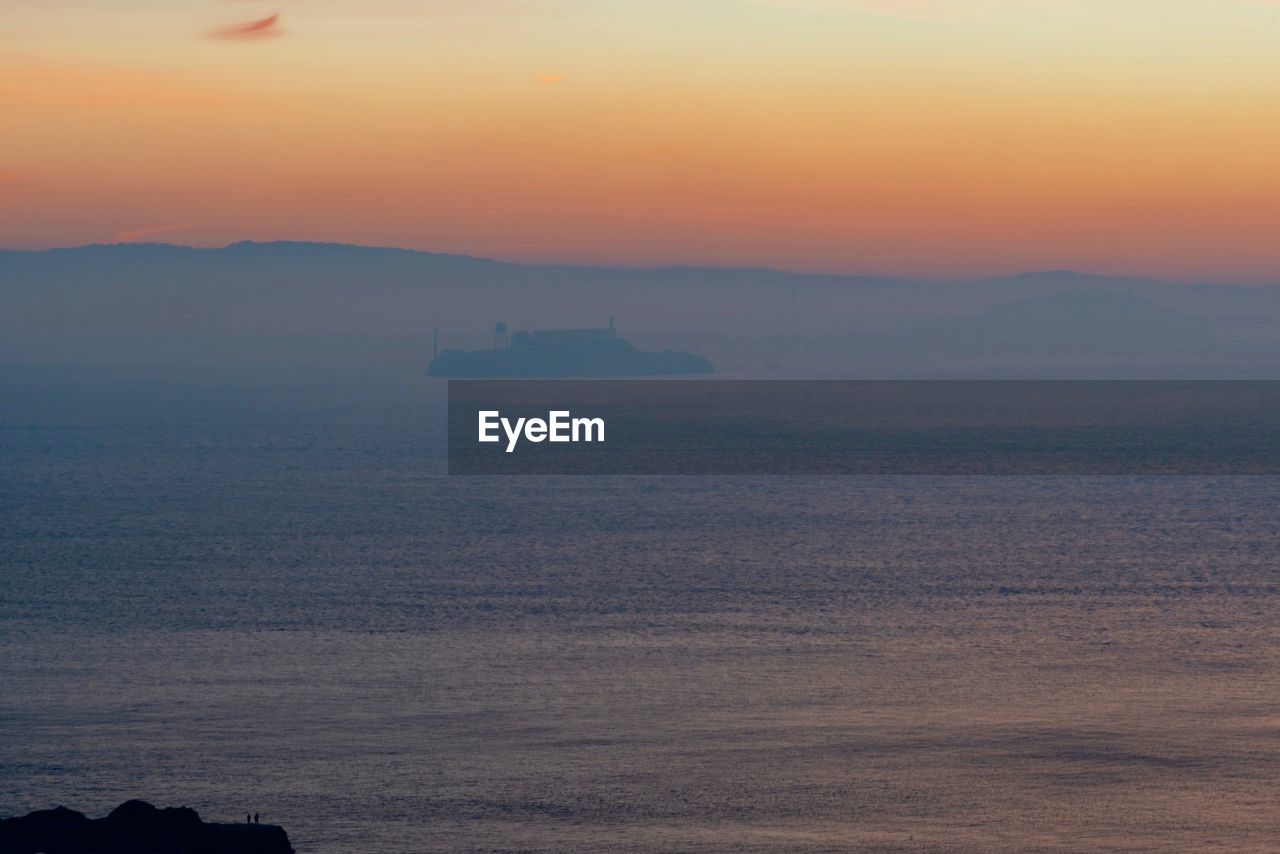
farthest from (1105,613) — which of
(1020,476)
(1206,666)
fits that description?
(1020,476)

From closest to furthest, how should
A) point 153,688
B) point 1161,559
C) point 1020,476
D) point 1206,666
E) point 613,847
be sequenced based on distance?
point 613,847
point 153,688
point 1206,666
point 1161,559
point 1020,476

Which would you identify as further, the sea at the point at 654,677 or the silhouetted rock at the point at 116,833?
the sea at the point at 654,677

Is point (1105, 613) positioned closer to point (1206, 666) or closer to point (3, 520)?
point (1206, 666)

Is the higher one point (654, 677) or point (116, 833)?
point (116, 833)

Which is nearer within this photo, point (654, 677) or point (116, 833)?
point (116, 833)
